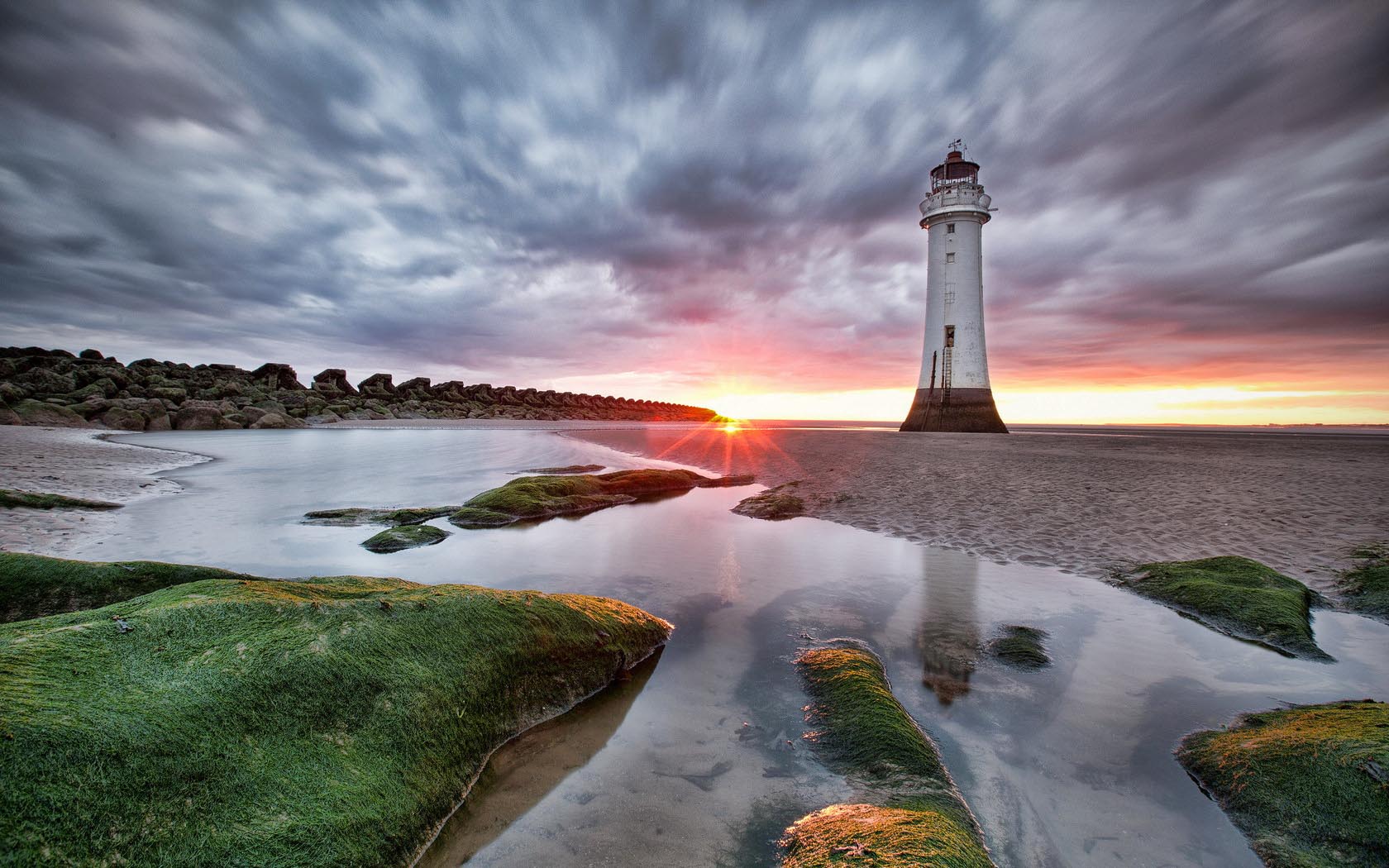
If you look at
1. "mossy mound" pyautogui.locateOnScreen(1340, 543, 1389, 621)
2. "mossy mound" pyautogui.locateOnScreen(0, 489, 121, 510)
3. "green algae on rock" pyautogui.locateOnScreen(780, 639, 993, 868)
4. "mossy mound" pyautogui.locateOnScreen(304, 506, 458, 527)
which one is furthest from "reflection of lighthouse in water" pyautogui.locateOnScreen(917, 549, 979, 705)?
"mossy mound" pyautogui.locateOnScreen(0, 489, 121, 510)

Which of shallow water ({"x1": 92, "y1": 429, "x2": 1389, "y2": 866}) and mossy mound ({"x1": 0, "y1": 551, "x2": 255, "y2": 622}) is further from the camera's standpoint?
mossy mound ({"x1": 0, "y1": 551, "x2": 255, "y2": 622})

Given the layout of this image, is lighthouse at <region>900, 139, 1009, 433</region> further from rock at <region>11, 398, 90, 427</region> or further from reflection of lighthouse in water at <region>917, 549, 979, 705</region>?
rock at <region>11, 398, 90, 427</region>

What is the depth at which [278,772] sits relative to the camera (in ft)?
8.69

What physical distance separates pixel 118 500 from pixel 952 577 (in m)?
17.8

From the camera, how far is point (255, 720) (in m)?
2.79

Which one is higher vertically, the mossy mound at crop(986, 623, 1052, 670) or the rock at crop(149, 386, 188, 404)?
the rock at crop(149, 386, 188, 404)

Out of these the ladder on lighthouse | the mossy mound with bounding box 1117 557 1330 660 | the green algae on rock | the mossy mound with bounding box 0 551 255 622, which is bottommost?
the green algae on rock

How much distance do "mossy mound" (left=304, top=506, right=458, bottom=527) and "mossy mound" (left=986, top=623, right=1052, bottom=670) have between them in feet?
35.9

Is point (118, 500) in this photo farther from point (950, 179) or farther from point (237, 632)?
point (950, 179)

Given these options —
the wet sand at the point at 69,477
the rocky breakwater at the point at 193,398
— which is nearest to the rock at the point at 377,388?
the rocky breakwater at the point at 193,398

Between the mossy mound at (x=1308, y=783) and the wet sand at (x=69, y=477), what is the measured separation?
13.5 metres

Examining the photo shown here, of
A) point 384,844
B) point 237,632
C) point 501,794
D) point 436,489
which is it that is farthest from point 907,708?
point 436,489

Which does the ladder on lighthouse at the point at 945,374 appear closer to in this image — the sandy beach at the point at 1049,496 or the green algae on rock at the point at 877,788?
the sandy beach at the point at 1049,496

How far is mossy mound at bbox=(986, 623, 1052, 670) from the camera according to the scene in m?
5.34
